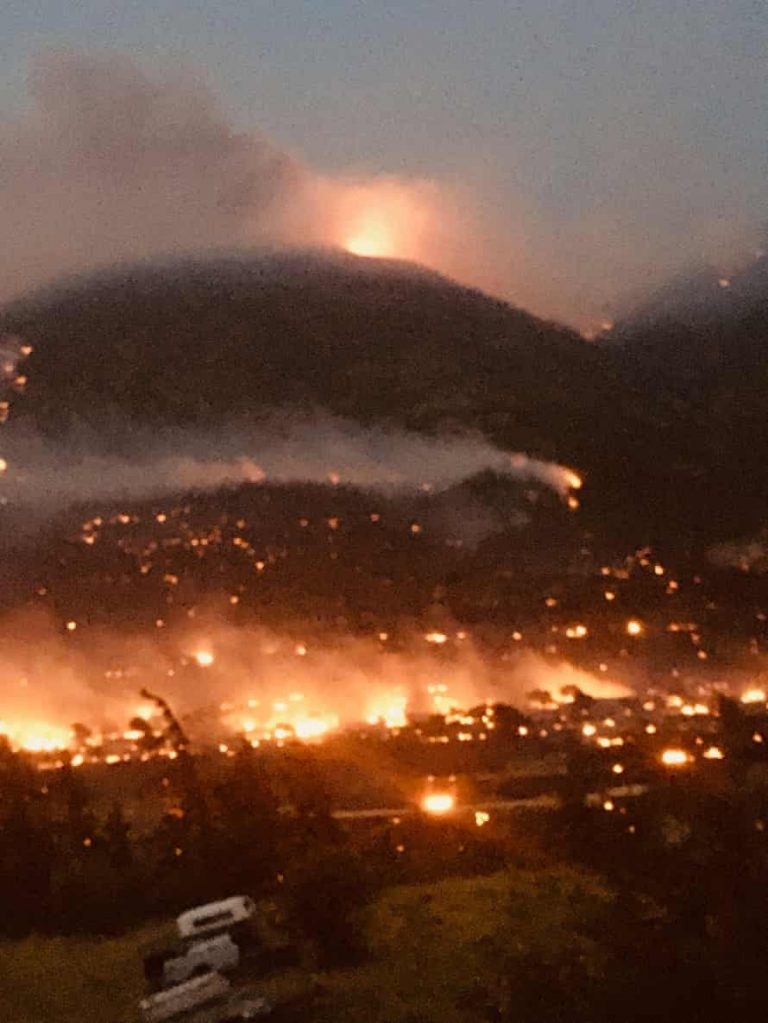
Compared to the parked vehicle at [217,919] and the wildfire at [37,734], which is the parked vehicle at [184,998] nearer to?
the parked vehicle at [217,919]

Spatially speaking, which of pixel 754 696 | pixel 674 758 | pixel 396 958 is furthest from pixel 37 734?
pixel 396 958

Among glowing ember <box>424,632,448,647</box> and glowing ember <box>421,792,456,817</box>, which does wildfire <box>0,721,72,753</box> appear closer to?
glowing ember <box>424,632,448,647</box>

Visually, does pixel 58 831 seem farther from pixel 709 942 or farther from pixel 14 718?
pixel 14 718

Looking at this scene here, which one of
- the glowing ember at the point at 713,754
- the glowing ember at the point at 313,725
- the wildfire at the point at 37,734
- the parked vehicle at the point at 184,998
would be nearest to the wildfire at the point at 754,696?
the glowing ember at the point at 313,725

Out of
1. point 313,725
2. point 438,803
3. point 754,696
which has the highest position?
point 313,725

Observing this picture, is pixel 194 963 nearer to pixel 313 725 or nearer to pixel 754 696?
pixel 313 725
